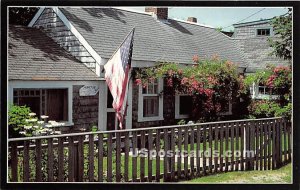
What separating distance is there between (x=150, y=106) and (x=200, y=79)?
43.6 inches

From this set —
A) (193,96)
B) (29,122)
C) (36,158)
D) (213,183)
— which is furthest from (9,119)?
(193,96)

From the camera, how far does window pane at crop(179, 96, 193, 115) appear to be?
23.3ft

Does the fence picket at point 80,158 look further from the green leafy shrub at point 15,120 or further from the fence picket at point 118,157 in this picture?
the green leafy shrub at point 15,120

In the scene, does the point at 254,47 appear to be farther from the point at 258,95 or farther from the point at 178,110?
the point at 178,110

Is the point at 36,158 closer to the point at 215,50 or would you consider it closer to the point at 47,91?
the point at 47,91

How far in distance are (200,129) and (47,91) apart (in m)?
2.25

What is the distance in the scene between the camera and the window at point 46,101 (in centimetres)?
575

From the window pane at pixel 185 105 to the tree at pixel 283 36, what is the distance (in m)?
1.59

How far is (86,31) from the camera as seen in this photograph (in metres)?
7.52

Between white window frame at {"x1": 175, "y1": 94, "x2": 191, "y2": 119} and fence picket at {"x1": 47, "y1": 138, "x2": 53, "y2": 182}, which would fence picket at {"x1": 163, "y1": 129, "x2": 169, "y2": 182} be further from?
fence picket at {"x1": 47, "y1": 138, "x2": 53, "y2": 182}

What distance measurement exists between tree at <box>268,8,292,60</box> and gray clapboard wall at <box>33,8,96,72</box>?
280cm


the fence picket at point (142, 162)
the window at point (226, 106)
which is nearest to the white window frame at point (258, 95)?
the window at point (226, 106)

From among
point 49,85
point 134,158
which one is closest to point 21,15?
point 49,85

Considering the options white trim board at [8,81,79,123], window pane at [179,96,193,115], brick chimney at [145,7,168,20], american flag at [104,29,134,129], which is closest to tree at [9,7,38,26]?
white trim board at [8,81,79,123]
